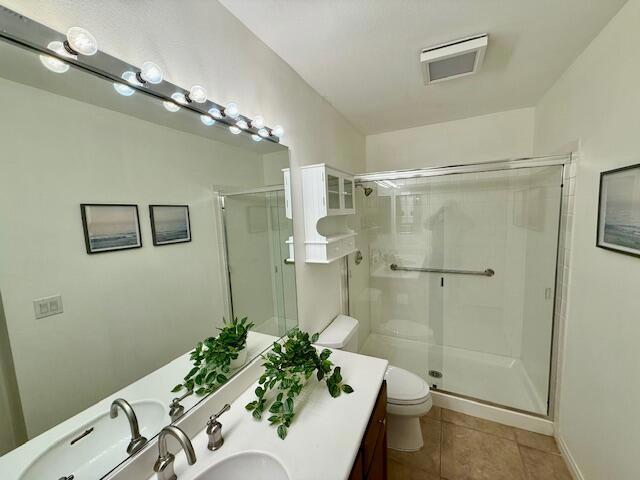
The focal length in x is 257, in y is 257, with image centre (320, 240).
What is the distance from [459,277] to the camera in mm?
2562

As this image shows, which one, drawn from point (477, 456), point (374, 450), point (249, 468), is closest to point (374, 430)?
point (374, 450)

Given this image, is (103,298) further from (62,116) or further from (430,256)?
(430,256)

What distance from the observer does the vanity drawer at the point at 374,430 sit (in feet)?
3.20

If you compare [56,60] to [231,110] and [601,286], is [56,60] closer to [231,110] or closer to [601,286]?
[231,110]

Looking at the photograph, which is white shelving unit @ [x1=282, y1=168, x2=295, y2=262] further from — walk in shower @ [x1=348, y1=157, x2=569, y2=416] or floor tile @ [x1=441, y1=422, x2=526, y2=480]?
floor tile @ [x1=441, y1=422, x2=526, y2=480]

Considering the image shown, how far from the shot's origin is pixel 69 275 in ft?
2.17

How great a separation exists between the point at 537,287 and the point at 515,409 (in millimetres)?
940

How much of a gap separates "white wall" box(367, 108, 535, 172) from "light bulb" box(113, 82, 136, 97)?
2.41 metres

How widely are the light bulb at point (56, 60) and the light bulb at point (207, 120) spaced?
41 cm

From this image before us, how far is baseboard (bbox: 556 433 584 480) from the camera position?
57.6 inches

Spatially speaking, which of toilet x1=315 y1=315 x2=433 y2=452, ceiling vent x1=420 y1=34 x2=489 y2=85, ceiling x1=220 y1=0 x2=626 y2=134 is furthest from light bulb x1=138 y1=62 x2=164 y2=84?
→ toilet x1=315 y1=315 x2=433 y2=452

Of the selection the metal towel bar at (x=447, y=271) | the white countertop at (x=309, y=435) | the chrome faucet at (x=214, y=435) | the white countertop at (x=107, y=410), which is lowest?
the white countertop at (x=309, y=435)

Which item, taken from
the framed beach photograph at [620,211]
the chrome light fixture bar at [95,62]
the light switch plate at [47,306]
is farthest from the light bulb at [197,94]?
the framed beach photograph at [620,211]

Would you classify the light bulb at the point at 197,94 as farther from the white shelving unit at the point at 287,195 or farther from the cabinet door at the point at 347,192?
the cabinet door at the point at 347,192
